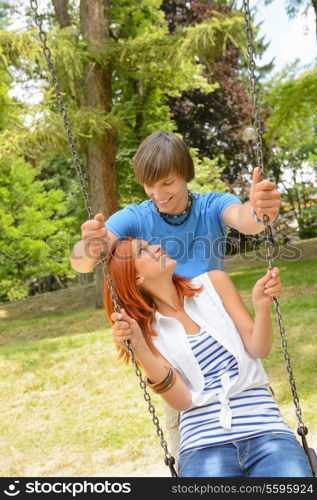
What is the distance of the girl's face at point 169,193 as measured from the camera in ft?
7.00

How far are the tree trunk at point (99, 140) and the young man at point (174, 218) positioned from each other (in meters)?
7.38

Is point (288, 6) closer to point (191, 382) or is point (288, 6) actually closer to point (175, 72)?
point (175, 72)

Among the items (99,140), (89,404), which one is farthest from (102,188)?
(89,404)

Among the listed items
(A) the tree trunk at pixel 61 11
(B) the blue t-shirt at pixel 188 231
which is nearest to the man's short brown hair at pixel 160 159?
(B) the blue t-shirt at pixel 188 231

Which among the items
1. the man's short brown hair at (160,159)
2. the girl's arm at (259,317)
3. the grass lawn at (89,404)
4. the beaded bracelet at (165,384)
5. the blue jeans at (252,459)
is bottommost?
the grass lawn at (89,404)

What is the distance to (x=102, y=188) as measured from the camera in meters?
9.70

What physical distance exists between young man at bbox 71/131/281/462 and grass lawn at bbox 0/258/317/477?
7.01 ft

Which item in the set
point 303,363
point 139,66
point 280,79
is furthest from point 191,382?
point 280,79

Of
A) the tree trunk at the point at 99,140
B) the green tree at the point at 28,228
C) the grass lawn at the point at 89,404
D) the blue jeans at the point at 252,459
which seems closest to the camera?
the blue jeans at the point at 252,459

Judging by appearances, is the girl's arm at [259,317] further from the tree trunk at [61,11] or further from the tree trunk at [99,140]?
the tree trunk at [61,11]

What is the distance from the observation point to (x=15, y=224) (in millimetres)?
12953

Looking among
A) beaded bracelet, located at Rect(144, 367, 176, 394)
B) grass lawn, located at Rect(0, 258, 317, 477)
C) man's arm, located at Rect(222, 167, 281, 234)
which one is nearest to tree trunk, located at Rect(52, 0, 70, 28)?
grass lawn, located at Rect(0, 258, 317, 477)

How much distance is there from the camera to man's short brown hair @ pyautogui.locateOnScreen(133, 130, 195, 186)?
2090mm

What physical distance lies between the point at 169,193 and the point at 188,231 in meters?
0.19
